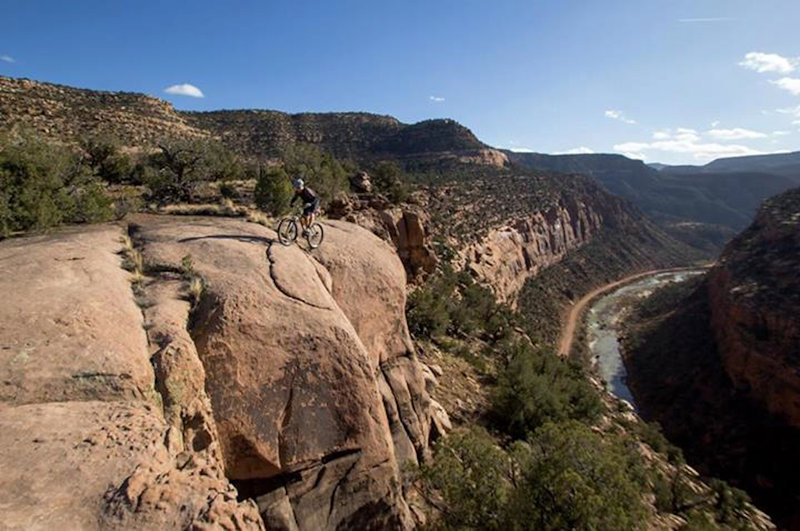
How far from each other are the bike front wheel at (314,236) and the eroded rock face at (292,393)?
1294 millimetres

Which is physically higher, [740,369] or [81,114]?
[81,114]

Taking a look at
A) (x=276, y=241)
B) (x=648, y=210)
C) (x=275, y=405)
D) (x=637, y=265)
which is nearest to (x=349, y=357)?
(x=275, y=405)

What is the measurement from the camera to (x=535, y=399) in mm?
17562

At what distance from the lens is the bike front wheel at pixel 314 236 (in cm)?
1232

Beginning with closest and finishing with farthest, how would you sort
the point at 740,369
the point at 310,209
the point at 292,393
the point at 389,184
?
the point at 292,393, the point at 310,209, the point at 740,369, the point at 389,184

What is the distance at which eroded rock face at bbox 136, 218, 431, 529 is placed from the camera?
7.33 m

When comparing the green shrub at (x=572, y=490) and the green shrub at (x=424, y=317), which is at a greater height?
the green shrub at (x=572, y=490)

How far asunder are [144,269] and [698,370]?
1689 inches

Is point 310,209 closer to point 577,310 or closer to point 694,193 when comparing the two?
point 577,310

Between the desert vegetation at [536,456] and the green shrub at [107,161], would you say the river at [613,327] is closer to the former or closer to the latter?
the desert vegetation at [536,456]

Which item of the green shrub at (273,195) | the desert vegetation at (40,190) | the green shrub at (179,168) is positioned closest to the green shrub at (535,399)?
the green shrub at (273,195)

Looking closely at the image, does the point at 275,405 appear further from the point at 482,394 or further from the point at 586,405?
the point at 586,405

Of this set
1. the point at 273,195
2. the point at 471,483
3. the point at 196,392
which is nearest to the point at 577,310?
the point at 273,195

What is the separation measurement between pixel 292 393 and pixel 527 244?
59.4 m
